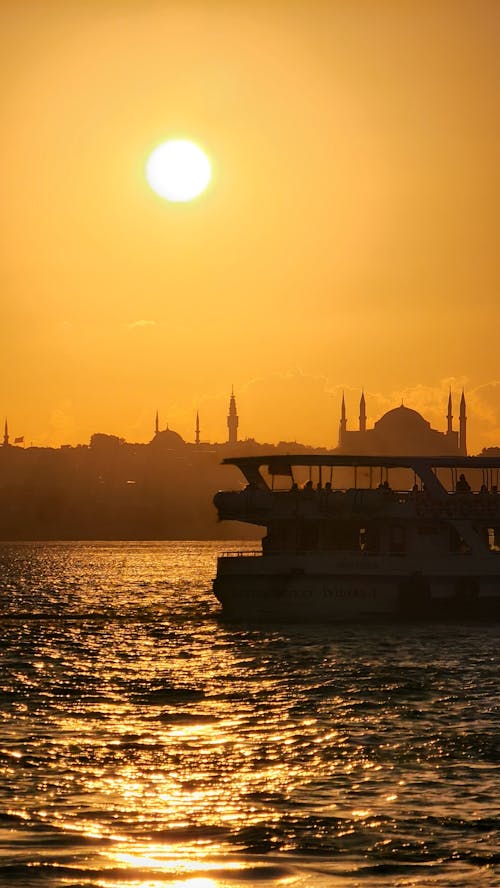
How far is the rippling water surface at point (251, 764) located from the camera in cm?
2088

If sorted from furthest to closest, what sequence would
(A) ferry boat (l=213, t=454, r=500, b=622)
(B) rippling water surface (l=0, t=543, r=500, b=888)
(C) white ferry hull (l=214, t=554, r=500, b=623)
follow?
(A) ferry boat (l=213, t=454, r=500, b=622)
(C) white ferry hull (l=214, t=554, r=500, b=623)
(B) rippling water surface (l=0, t=543, r=500, b=888)

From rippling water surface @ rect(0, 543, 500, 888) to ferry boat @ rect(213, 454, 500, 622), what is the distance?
6158mm

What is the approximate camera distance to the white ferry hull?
64.0m

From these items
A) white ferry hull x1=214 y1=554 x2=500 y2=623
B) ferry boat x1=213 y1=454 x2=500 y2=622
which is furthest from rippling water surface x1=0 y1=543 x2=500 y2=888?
ferry boat x1=213 y1=454 x2=500 y2=622

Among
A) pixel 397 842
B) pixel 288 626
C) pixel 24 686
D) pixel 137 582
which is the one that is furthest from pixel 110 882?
pixel 137 582

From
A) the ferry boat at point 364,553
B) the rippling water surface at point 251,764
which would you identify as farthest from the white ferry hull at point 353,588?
the rippling water surface at point 251,764

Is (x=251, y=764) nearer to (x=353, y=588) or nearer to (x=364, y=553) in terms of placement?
(x=353, y=588)

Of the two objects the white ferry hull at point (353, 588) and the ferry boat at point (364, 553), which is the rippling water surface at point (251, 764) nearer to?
the white ferry hull at point (353, 588)

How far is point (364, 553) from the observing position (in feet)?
216

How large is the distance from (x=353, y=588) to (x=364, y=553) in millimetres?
1850

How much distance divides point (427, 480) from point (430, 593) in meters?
5.31

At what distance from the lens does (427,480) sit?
66125mm

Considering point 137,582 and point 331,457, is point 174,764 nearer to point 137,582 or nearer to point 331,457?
point 331,457

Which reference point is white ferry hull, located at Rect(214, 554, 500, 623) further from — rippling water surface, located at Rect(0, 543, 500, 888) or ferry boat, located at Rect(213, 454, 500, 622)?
rippling water surface, located at Rect(0, 543, 500, 888)
